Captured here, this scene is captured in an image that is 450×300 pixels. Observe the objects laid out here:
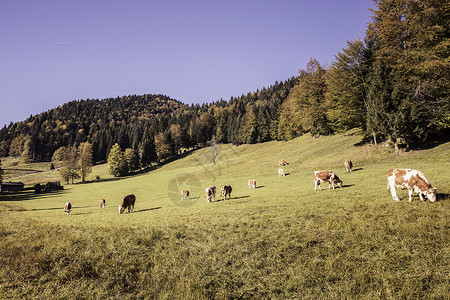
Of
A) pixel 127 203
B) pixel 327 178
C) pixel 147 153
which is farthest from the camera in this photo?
pixel 147 153

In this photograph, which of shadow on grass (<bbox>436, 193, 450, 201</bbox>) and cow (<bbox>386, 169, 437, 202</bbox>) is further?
cow (<bbox>386, 169, 437, 202</bbox>)

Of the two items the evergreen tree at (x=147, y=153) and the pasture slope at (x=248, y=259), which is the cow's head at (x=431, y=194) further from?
the evergreen tree at (x=147, y=153)

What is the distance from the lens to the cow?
1039 centimetres

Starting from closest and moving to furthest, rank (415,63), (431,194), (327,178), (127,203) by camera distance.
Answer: (431,194) < (327,178) < (127,203) < (415,63)

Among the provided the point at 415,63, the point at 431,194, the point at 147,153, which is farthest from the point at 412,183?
the point at 147,153

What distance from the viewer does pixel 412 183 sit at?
10.9 meters

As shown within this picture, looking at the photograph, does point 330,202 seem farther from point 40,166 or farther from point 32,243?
point 40,166

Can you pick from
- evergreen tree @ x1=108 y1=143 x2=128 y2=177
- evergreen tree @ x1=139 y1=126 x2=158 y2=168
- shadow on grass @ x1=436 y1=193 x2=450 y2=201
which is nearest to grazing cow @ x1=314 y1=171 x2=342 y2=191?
shadow on grass @ x1=436 y1=193 x2=450 y2=201

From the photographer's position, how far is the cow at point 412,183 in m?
10.4

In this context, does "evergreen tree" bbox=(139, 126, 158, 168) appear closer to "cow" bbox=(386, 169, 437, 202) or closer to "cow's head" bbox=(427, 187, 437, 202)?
"cow" bbox=(386, 169, 437, 202)

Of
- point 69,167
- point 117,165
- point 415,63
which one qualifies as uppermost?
point 415,63

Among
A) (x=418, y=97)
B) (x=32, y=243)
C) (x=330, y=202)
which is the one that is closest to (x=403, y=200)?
(x=330, y=202)

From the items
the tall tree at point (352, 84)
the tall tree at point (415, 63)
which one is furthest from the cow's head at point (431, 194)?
the tall tree at point (352, 84)

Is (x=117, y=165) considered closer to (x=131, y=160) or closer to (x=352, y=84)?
(x=131, y=160)
